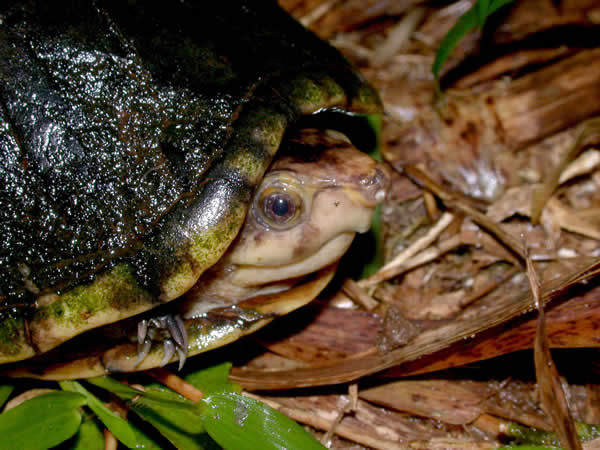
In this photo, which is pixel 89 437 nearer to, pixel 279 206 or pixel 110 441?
pixel 110 441

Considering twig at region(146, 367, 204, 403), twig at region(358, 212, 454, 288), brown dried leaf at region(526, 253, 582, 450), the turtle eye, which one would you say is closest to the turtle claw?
twig at region(146, 367, 204, 403)

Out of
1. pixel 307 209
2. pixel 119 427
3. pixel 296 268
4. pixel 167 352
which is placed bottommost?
pixel 119 427

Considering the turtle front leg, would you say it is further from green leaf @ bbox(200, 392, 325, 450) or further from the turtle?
green leaf @ bbox(200, 392, 325, 450)

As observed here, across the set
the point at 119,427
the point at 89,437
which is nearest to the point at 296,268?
the point at 119,427

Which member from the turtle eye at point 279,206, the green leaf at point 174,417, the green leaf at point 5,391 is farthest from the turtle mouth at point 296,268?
the green leaf at point 5,391

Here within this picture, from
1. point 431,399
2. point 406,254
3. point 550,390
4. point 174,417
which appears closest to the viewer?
point 550,390

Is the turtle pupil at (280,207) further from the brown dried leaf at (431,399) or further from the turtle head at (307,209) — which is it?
the brown dried leaf at (431,399)
